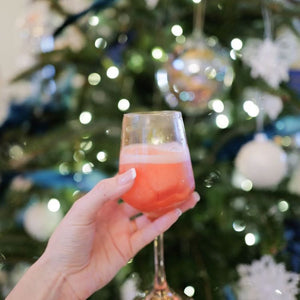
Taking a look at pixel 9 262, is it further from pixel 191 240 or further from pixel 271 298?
pixel 271 298

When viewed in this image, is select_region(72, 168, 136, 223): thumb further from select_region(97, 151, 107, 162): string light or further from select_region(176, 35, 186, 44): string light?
select_region(176, 35, 186, 44): string light

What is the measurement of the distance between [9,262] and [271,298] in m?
0.73

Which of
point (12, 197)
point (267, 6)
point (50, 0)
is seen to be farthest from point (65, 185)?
point (267, 6)

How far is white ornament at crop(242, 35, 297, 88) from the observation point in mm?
1125

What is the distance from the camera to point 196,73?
3.71 ft

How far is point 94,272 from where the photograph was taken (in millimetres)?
834

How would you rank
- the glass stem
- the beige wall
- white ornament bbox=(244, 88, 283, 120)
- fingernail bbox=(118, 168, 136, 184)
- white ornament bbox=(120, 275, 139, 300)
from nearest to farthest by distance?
fingernail bbox=(118, 168, 136, 184)
the glass stem
white ornament bbox=(120, 275, 139, 300)
white ornament bbox=(244, 88, 283, 120)
the beige wall

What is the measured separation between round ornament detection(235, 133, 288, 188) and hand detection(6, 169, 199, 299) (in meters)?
0.32

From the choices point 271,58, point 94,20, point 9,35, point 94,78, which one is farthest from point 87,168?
point 9,35

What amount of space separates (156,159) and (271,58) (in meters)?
0.54

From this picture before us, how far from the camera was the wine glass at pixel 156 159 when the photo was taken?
2.44 feet

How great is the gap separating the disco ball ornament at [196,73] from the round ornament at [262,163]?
177mm

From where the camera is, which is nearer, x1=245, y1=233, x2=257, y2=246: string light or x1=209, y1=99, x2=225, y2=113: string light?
x1=245, y1=233, x2=257, y2=246: string light

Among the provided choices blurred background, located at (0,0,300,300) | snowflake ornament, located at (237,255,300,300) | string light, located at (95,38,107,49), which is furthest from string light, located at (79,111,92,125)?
snowflake ornament, located at (237,255,300,300)
